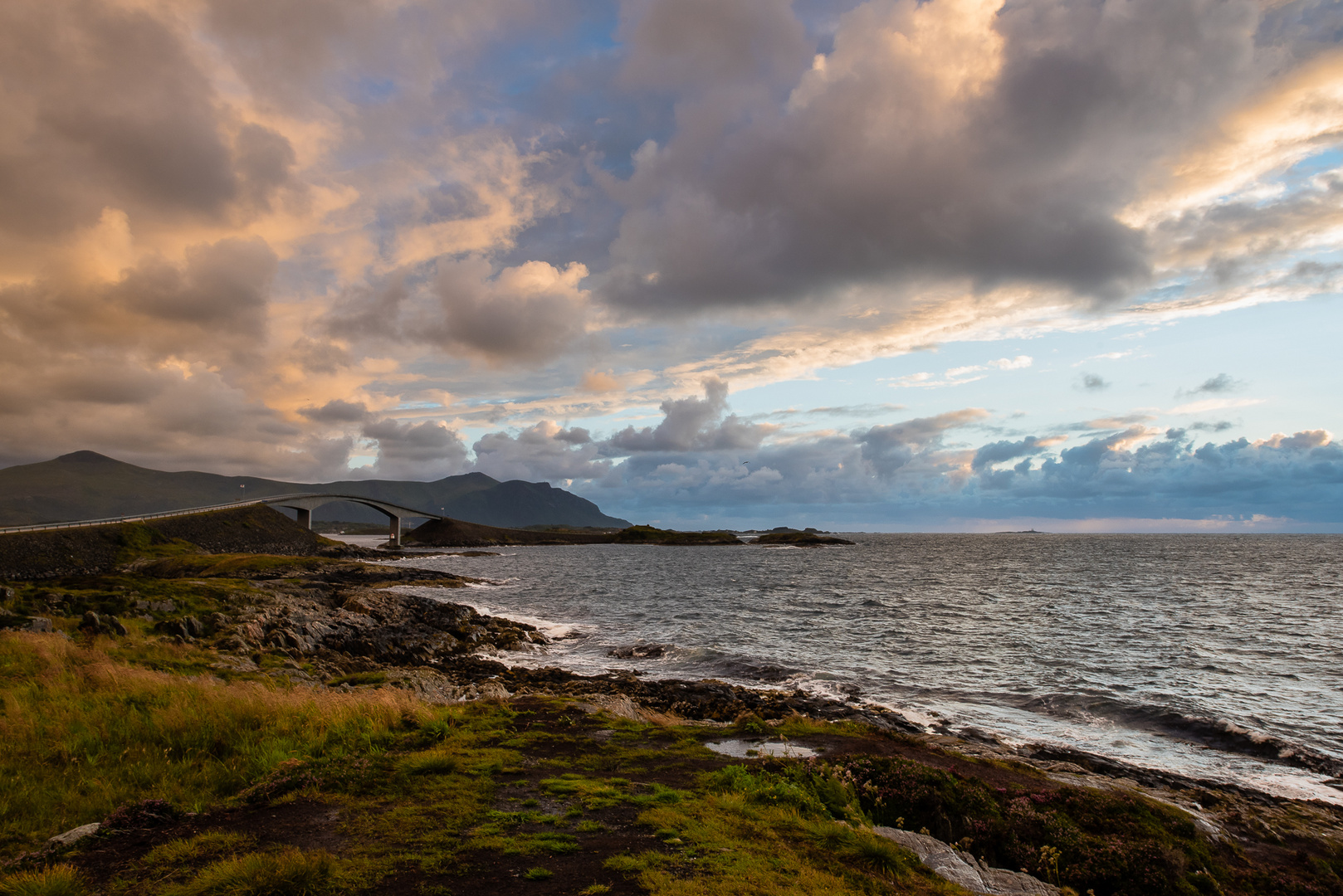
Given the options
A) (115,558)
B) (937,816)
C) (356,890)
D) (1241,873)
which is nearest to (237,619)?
(356,890)

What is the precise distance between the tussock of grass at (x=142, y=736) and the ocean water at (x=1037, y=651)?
775 inches

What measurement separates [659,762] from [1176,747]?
64.2ft

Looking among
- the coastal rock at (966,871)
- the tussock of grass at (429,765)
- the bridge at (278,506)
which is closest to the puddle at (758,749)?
the coastal rock at (966,871)

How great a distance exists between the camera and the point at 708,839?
9430 mm

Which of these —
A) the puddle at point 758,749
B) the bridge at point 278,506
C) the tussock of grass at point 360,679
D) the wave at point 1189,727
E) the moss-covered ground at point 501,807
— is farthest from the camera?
the bridge at point 278,506

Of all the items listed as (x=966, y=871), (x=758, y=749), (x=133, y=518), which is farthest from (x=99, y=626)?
(x=133, y=518)

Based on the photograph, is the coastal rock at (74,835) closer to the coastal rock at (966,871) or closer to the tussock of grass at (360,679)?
the coastal rock at (966,871)

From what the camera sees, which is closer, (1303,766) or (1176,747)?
(1303,766)

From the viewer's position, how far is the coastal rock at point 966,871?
9.71m

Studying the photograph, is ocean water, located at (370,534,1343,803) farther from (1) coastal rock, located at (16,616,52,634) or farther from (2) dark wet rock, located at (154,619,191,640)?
(1) coastal rock, located at (16,616,52,634)

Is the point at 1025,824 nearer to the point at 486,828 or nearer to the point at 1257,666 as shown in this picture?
the point at 486,828

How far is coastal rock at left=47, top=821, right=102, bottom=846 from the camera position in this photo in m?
8.82

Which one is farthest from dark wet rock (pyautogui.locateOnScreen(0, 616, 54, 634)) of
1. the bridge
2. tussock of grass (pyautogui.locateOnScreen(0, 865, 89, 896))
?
the bridge

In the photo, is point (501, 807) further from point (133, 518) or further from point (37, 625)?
point (133, 518)
